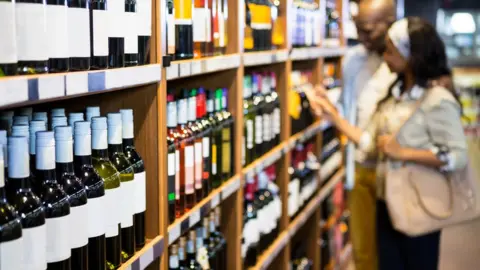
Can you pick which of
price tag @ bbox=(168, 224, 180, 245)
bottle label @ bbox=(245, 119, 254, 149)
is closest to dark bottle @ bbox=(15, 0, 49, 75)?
price tag @ bbox=(168, 224, 180, 245)

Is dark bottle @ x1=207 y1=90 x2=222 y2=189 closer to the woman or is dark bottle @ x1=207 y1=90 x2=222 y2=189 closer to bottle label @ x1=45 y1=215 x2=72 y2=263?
the woman

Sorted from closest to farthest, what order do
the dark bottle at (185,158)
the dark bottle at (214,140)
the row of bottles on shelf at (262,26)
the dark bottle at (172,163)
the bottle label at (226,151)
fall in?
the dark bottle at (172,163) < the dark bottle at (185,158) < the dark bottle at (214,140) < the bottle label at (226,151) < the row of bottles on shelf at (262,26)

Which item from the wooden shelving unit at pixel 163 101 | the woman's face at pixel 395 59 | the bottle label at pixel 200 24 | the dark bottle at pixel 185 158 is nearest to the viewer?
the wooden shelving unit at pixel 163 101

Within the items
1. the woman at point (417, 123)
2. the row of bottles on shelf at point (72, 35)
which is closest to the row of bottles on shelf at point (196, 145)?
the row of bottles on shelf at point (72, 35)

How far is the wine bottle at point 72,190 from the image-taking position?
1680mm

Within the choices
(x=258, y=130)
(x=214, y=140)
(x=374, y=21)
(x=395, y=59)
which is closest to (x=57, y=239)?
(x=214, y=140)

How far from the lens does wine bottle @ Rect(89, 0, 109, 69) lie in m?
1.77

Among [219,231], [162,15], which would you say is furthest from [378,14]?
[162,15]

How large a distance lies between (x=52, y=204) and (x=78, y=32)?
1.27 ft

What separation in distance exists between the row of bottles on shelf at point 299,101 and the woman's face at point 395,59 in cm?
63

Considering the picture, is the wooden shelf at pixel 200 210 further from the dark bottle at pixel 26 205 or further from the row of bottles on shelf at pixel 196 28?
the dark bottle at pixel 26 205

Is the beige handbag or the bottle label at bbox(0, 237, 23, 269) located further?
the beige handbag

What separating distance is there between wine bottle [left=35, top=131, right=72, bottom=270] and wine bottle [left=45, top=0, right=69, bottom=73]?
15cm

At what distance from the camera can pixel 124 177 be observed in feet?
6.59
